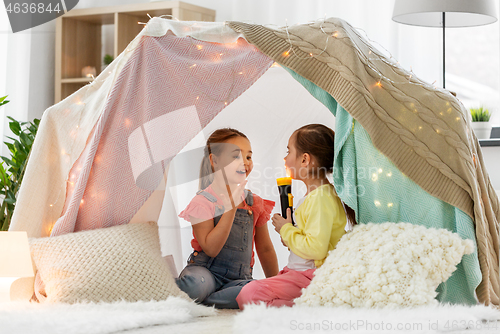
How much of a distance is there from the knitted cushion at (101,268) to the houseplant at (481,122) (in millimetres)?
1463

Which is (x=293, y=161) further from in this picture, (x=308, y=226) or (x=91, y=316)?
(x=91, y=316)

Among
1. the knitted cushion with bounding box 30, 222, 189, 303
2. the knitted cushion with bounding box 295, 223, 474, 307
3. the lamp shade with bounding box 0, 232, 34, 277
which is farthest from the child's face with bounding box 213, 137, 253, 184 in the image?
the lamp shade with bounding box 0, 232, 34, 277

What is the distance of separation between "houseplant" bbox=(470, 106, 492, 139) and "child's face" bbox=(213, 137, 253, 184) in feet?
3.39

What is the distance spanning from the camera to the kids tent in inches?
45.1

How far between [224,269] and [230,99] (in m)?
0.53

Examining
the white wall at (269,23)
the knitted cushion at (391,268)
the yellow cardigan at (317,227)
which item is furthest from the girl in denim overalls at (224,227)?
the white wall at (269,23)

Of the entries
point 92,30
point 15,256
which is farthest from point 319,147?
point 92,30

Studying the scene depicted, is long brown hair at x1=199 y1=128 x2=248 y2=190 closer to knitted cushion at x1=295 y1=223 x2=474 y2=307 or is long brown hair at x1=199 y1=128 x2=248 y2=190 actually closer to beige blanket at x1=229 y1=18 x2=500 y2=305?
beige blanket at x1=229 y1=18 x2=500 y2=305

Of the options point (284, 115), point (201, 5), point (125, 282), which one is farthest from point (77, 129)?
point (201, 5)

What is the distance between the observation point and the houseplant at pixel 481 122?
199cm

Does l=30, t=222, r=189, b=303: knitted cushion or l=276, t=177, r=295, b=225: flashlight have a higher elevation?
l=276, t=177, r=295, b=225: flashlight

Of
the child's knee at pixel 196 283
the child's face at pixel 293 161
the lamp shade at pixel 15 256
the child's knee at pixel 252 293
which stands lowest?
the child's knee at pixel 196 283

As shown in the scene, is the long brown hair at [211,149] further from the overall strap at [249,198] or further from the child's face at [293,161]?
the child's face at [293,161]

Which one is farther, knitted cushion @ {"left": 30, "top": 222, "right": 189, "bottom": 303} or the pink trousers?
the pink trousers
